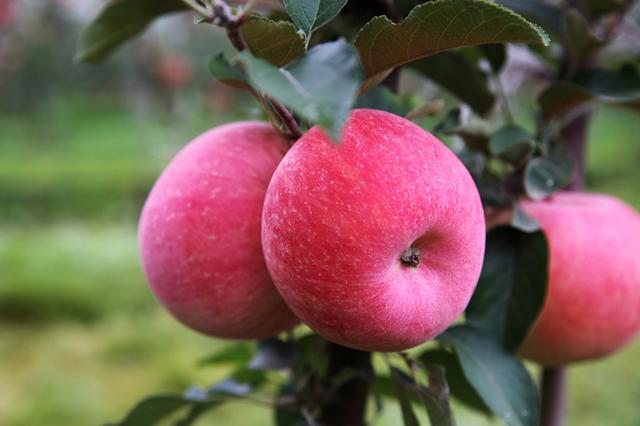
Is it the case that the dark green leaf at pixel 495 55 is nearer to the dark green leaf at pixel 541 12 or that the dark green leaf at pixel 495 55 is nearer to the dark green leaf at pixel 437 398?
the dark green leaf at pixel 541 12

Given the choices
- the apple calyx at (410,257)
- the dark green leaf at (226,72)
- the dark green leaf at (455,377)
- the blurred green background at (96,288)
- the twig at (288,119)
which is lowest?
the blurred green background at (96,288)

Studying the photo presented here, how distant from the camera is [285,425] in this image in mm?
581

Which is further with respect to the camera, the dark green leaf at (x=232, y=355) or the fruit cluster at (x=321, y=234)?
the dark green leaf at (x=232, y=355)

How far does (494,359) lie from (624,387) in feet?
5.68

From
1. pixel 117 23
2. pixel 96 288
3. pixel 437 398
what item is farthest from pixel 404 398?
pixel 96 288

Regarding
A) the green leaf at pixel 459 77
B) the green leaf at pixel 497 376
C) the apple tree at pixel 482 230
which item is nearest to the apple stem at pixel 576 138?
the apple tree at pixel 482 230

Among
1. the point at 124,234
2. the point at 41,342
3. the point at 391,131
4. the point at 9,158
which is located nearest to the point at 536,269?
the point at 391,131

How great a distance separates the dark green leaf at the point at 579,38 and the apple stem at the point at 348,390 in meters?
0.30

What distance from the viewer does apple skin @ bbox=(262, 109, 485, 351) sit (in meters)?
0.34

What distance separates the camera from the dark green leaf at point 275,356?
0.56m

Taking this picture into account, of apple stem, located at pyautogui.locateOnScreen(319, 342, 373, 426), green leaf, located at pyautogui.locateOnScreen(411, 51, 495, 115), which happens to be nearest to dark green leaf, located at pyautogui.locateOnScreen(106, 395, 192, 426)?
apple stem, located at pyautogui.locateOnScreen(319, 342, 373, 426)

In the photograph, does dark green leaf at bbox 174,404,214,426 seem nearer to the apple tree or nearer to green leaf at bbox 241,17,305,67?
the apple tree

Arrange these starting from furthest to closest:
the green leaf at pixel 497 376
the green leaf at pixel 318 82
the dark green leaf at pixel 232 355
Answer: the dark green leaf at pixel 232 355 < the green leaf at pixel 497 376 < the green leaf at pixel 318 82

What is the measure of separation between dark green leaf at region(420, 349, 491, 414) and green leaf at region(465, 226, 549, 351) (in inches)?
2.6
